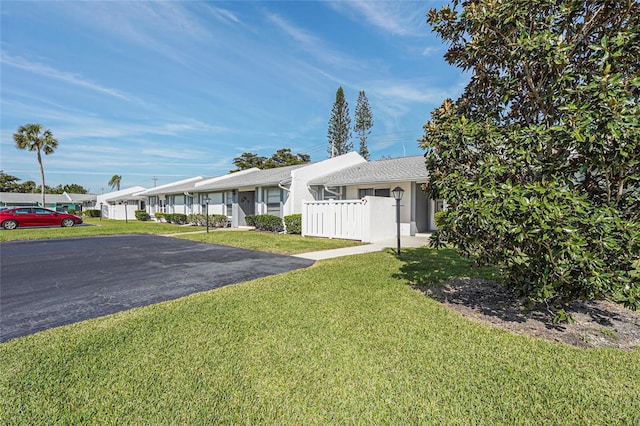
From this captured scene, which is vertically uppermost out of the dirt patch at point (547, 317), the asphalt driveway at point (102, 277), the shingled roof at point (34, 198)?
the shingled roof at point (34, 198)

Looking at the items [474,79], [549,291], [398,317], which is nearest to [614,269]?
[549,291]

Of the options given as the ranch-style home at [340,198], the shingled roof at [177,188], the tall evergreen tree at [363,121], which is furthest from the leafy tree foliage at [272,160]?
the ranch-style home at [340,198]

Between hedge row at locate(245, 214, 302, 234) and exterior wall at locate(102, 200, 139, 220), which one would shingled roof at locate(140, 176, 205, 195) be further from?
hedge row at locate(245, 214, 302, 234)

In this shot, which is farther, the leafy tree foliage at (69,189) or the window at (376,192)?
the leafy tree foliage at (69,189)

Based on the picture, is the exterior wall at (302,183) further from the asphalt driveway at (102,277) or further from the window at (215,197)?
the window at (215,197)

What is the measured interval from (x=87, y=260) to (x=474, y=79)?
10.0 metres

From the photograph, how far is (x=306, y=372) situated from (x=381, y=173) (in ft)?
44.3

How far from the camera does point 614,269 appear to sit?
9.71ft

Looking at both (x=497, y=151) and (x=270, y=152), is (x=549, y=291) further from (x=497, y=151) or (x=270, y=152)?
(x=270, y=152)

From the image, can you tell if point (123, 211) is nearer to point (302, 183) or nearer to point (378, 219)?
point (302, 183)

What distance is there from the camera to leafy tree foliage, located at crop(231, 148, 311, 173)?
4375cm

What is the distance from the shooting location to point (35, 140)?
36.8 metres

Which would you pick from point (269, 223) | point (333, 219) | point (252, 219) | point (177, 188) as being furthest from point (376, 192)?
point (177, 188)

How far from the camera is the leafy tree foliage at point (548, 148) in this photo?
2783 mm
